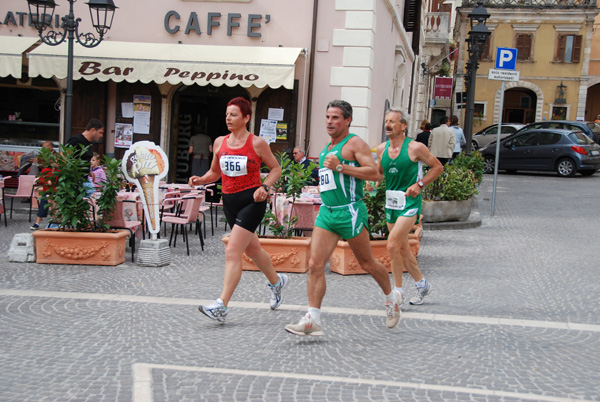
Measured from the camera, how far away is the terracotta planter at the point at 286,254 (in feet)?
28.1

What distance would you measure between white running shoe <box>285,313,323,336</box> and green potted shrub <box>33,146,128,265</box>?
143 inches

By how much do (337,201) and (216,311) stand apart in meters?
1.31

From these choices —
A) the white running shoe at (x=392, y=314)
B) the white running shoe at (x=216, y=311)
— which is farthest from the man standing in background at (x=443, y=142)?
the white running shoe at (x=216, y=311)

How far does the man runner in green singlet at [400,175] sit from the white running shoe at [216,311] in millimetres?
1547

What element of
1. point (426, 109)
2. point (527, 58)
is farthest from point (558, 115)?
point (426, 109)

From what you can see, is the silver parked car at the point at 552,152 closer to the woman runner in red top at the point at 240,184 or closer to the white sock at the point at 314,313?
the woman runner in red top at the point at 240,184

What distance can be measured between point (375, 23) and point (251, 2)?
256 centimetres

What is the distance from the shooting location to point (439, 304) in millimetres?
7109

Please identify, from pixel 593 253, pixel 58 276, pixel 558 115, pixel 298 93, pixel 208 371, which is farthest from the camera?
pixel 558 115

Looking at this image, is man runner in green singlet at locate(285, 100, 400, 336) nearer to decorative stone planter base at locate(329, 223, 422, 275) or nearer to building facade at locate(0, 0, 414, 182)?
decorative stone planter base at locate(329, 223, 422, 275)

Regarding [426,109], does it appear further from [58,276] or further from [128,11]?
[58,276]

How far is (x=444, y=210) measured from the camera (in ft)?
42.7

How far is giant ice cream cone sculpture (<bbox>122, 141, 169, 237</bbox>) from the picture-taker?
8.98 m

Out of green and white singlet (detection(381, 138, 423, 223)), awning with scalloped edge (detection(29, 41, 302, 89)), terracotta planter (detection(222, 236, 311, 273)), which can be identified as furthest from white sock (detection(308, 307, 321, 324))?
awning with scalloped edge (detection(29, 41, 302, 89))
